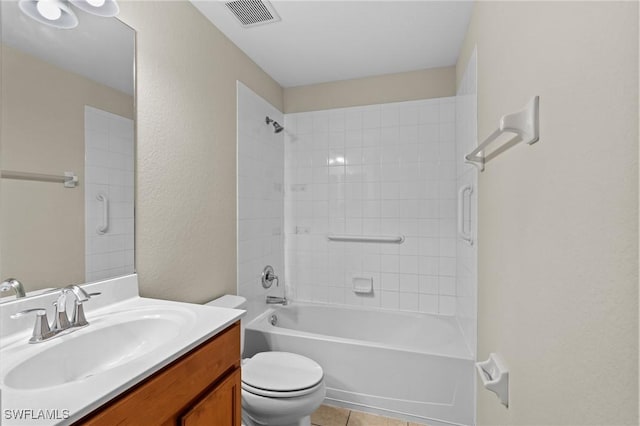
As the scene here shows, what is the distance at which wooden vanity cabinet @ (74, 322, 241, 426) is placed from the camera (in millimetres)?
647

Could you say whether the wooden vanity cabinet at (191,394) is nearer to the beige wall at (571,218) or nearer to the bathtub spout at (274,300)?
the beige wall at (571,218)

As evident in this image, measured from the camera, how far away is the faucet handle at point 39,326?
0.85m

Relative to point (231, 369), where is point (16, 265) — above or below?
above

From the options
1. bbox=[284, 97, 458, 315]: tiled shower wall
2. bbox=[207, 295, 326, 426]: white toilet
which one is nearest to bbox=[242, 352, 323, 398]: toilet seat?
bbox=[207, 295, 326, 426]: white toilet

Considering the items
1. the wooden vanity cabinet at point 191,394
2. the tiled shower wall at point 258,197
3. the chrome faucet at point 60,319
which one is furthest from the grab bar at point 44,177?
the tiled shower wall at point 258,197

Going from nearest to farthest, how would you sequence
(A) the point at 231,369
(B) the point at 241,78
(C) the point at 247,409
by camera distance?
(A) the point at 231,369, (C) the point at 247,409, (B) the point at 241,78

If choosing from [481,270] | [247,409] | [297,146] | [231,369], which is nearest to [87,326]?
[231,369]

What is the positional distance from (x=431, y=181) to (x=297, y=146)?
125cm

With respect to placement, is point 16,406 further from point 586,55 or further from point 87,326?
point 586,55

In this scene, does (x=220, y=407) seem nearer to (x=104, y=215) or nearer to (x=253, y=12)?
(x=104, y=215)

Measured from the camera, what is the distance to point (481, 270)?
1.48 meters

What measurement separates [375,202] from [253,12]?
5.36ft

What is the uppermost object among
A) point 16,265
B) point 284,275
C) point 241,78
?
point 241,78

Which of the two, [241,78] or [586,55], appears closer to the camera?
[586,55]
